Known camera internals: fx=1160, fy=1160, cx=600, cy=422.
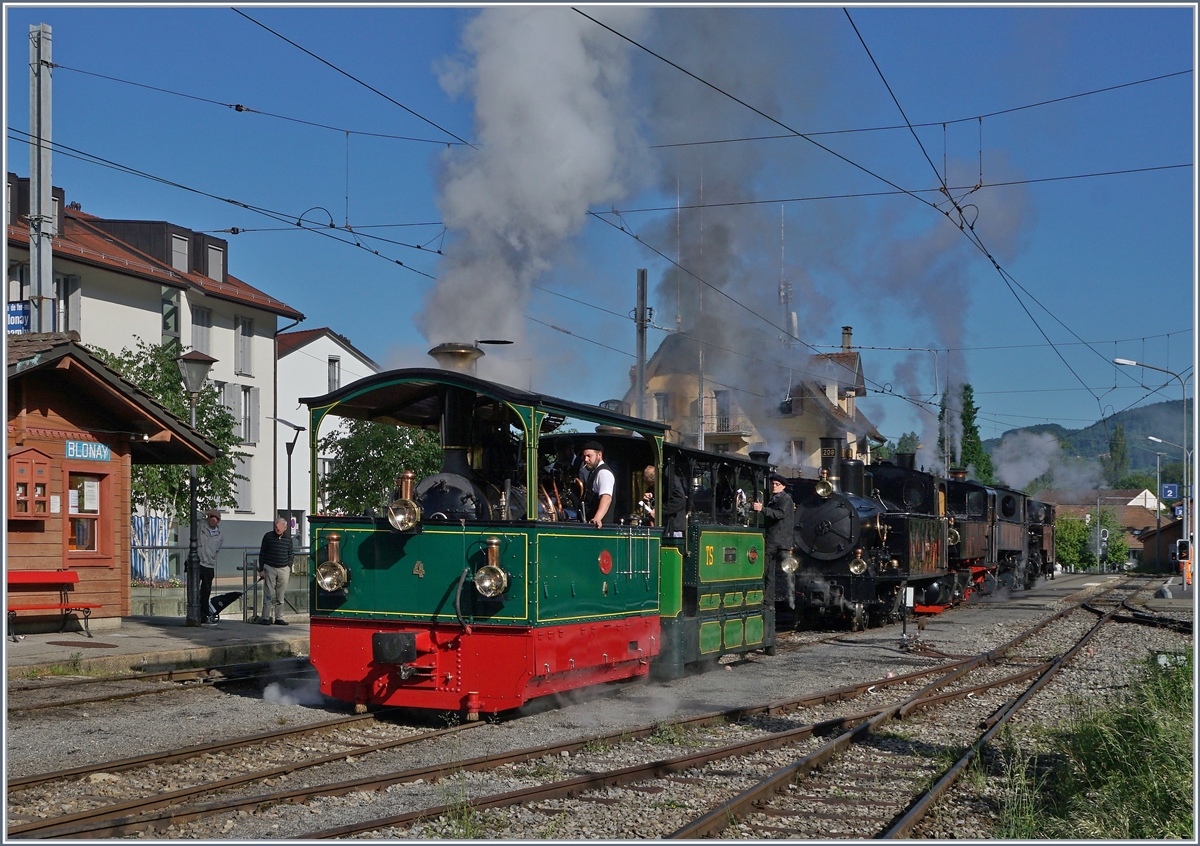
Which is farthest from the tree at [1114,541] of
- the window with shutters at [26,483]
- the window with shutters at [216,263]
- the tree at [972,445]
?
the window with shutters at [26,483]

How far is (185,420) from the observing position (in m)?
24.5

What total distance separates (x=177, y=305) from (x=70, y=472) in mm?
21972

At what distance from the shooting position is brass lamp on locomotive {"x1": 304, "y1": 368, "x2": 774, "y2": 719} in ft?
28.5

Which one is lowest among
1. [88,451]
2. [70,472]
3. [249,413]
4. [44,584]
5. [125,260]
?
[44,584]

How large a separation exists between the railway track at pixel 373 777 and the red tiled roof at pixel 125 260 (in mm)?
24101

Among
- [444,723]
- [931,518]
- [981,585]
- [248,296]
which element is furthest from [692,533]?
[248,296]

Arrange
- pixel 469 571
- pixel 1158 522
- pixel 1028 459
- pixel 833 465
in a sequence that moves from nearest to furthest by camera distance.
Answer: pixel 469 571
pixel 833 465
pixel 1028 459
pixel 1158 522

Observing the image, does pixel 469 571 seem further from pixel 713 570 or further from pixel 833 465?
pixel 833 465

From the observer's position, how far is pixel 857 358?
133ft

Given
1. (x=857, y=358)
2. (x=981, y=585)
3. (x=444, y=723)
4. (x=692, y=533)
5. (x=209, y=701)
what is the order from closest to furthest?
(x=444, y=723) → (x=209, y=701) → (x=692, y=533) → (x=981, y=585) → (x=857, y=358)

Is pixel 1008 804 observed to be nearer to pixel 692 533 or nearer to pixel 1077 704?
pixel 1077 704

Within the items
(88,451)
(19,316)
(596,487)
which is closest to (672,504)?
(596,487)

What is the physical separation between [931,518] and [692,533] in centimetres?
1156

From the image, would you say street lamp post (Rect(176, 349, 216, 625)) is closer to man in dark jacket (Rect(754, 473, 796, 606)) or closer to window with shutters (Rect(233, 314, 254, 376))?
man in dark jacket (Rect(754, 473, 796, 606))
